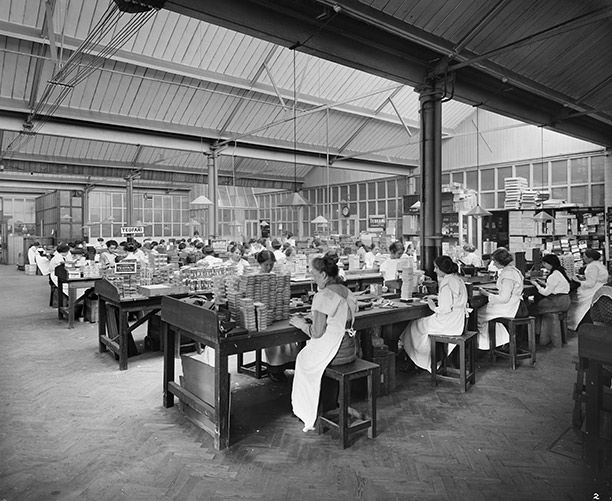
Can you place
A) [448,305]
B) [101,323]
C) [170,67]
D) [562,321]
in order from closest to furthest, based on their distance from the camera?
[448,305] → [101,323] → [562,321] → [170,67]

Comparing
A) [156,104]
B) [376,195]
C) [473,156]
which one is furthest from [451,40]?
[376,195]

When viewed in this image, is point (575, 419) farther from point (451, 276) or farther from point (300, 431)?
point (300, 431)

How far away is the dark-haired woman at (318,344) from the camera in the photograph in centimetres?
353

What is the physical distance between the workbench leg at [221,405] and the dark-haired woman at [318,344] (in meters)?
0.56

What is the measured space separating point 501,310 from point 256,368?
2896 mm

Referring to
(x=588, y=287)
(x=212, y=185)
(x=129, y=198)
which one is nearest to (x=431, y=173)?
(x=588, y=287)

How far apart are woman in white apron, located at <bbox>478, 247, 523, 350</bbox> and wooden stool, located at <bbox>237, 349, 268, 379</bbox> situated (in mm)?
2600

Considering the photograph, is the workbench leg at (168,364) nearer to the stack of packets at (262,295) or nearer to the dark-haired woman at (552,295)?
the stack of packets at (262,295)

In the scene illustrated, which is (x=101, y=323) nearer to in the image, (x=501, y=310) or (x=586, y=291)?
(x=501, y=310)

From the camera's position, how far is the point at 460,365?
183 inches

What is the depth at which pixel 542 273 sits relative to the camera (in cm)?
800

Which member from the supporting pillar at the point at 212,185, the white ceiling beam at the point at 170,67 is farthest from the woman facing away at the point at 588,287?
the supporting pillar at the point at 212,185

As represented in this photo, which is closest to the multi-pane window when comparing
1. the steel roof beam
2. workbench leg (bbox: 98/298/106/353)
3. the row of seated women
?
the steel roof beam

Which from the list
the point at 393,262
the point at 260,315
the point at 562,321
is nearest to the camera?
the point at 260,315
